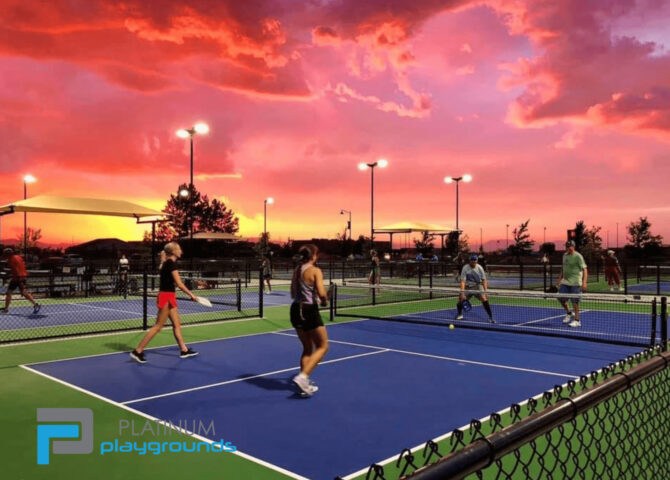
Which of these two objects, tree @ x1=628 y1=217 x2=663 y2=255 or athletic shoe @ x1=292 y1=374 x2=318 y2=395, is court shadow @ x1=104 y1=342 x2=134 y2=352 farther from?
tree @ x1=628 y1=217 x2=663 y2=255

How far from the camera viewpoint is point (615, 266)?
2345 cm

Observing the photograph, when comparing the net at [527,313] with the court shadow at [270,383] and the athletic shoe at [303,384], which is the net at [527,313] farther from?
the athletic shoe at [303,384]

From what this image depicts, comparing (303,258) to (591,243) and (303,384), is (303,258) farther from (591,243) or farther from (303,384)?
(591,243)

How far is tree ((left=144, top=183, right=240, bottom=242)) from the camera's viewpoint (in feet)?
270

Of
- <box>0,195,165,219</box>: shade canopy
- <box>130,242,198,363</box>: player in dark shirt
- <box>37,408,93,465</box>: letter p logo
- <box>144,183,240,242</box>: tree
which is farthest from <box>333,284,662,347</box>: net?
<box>144,183,240,242</box>: tree

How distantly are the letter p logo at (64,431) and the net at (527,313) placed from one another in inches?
299

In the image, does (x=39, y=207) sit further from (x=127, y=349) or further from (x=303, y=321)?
(x=303, y=321)

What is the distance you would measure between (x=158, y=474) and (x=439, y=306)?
586 inches

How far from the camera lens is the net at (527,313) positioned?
12.1 m

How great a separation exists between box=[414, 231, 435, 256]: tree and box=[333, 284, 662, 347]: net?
21702 millimetres

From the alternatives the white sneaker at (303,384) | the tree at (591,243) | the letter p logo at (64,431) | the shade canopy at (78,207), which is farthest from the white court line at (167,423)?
the tree at (591,243)

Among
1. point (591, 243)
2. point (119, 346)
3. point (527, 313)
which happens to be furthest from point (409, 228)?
point (591, 243)

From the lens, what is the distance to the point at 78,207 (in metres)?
19.9

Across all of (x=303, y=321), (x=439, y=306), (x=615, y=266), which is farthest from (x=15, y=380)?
(x=615, y=266)
